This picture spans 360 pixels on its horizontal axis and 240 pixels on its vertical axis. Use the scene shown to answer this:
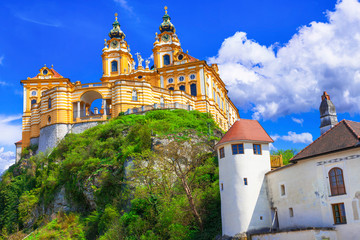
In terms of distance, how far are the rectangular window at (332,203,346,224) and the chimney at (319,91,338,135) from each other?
8044 millimetres

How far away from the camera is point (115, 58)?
247ft

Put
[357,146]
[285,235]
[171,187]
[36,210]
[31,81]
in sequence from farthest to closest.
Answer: [31,81] < [36,210] < [171,187] < [285,235] < [357,146]

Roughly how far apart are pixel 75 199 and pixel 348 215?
93.4 ft

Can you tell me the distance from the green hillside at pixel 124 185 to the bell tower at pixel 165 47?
68.4ft

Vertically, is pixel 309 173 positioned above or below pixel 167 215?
above

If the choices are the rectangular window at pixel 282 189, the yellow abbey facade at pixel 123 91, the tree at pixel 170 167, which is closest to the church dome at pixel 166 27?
the yellow abbey facade at pixel 123 91

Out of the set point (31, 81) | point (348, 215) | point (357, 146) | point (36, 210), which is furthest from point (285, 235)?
point (31, 81)

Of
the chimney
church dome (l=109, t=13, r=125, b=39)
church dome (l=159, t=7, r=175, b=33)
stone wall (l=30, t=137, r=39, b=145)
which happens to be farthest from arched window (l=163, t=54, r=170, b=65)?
the chimney

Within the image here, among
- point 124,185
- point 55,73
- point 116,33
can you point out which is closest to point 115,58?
point 116,33

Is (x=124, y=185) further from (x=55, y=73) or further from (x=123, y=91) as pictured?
(x=55, y=73)

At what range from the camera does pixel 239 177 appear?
3127 cm

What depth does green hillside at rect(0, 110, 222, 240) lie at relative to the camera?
3447cm

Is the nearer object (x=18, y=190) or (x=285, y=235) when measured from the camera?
(x=285, y=235)

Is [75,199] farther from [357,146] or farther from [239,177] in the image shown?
[357,146]
